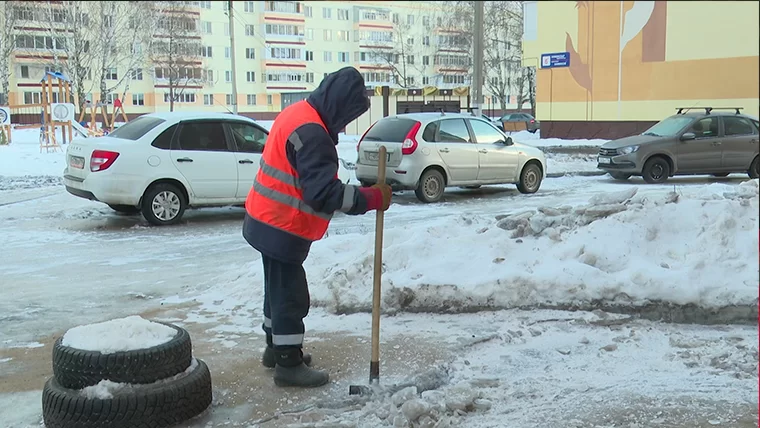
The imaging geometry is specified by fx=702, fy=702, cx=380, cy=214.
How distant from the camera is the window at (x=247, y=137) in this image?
10.9 metres

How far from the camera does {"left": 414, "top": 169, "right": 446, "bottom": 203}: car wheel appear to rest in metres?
13.0

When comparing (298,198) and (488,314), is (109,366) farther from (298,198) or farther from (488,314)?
(488,314)

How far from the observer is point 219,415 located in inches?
150

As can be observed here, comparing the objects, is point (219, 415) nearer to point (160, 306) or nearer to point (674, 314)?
point (160, 306)

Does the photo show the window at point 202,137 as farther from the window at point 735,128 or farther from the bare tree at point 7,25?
the bare tree at point 7,25

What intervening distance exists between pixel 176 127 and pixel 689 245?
7.40 meters

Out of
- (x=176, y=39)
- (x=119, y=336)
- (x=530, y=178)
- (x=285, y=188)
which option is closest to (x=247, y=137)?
(x=530, y=178)

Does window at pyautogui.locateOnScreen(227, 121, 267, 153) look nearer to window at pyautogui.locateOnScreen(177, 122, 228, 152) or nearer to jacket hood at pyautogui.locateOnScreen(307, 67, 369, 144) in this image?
window at pyautogui.locateOnScreen(177, 122, 228, 152)

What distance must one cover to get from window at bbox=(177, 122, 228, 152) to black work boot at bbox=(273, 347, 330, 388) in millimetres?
6941

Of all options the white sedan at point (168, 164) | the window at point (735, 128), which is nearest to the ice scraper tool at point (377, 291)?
the white sedan at point (168, 164)

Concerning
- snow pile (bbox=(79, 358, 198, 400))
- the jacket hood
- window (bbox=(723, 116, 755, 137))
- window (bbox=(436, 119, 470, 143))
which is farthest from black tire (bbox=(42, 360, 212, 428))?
window (bbox=(723, 116, 755, 137))

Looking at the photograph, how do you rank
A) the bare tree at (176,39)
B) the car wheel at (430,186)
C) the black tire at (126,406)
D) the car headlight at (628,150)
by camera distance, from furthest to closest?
1. the car headlight at (628,150)
2. the bare tree at (176,39)
3. the car wheel at (430,186)
4. the black tire at (126,406)

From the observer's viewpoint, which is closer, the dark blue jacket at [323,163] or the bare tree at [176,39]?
the dark blue jacket at [323,163]

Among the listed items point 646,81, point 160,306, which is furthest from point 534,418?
point 160,306
